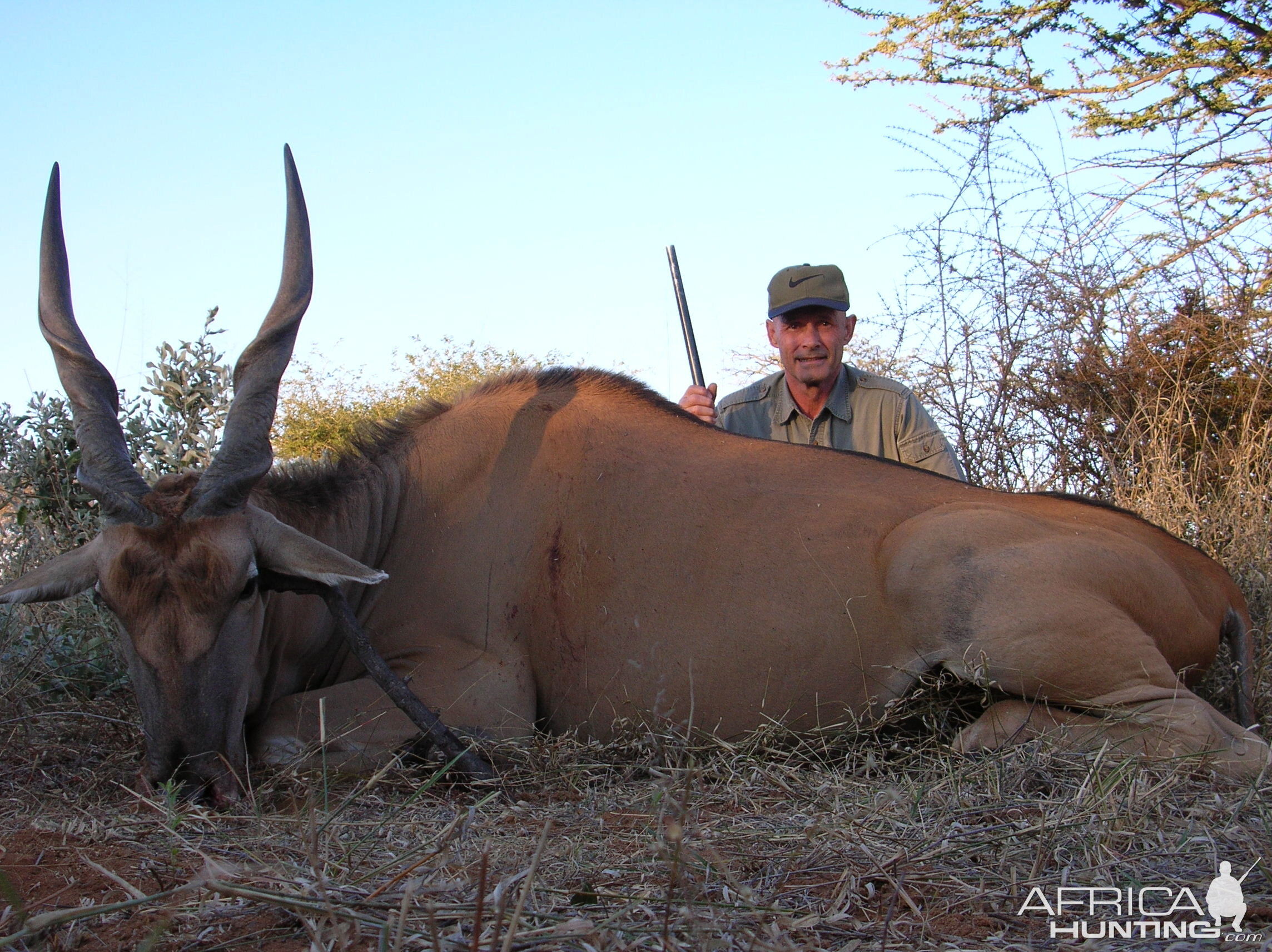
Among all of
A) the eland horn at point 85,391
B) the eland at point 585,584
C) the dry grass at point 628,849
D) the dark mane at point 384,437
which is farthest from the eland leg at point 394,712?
the eland horn at point 85,391

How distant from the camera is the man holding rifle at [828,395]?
19.0 ft

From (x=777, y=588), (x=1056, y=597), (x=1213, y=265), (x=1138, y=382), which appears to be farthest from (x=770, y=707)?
(x=1213, y=265)

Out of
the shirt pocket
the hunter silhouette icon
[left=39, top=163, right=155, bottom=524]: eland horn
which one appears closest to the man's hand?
the shirt pocket

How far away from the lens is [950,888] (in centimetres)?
196

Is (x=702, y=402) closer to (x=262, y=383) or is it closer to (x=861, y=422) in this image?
(x=861, y=422)

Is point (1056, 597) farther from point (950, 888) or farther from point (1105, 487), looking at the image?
point (1105, 487)

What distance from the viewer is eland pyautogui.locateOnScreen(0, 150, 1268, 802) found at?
10.5 ft

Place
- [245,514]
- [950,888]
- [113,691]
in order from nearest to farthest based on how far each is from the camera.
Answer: [950,888], [245,514], [113,691]

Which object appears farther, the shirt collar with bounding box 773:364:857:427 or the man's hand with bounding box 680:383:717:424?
the shirt collar with bounding box 773:364:857:427

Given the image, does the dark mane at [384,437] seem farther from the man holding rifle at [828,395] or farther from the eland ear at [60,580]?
the man holding rifle at [828,395]

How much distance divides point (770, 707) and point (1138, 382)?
14.6ft

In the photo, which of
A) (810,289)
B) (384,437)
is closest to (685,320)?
(810,289)

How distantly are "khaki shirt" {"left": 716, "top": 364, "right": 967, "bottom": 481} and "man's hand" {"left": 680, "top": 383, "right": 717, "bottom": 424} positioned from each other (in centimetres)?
33

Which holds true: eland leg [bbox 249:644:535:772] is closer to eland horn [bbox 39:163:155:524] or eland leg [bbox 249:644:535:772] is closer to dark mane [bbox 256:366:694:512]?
dark mane [bbox 256:366:694:512]
